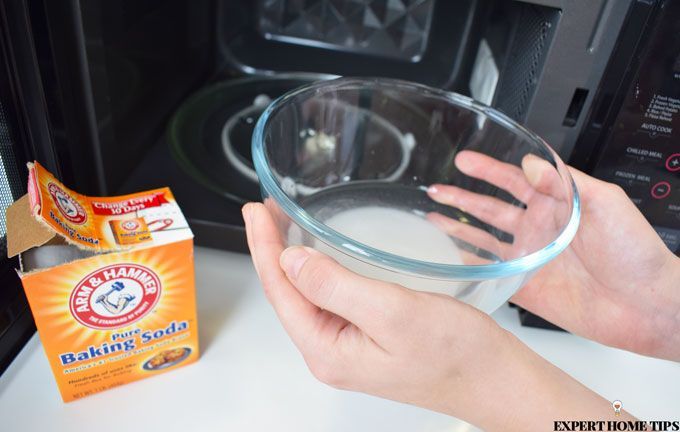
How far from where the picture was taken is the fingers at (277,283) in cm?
41

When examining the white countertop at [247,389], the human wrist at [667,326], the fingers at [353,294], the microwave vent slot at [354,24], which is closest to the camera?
the fingers at [353,294]

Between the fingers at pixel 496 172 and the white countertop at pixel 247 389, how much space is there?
0.15 metres

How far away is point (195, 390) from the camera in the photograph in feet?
1.64

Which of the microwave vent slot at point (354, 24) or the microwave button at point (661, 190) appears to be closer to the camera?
the microwave button at point (661, 190)

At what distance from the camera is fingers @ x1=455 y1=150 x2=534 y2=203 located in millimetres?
573

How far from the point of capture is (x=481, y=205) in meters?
0.62

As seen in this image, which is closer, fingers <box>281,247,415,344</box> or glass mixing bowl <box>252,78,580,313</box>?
fingers <box>281,247,415,344</box>

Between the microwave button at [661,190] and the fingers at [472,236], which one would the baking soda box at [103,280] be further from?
the microwave button at [661,190]

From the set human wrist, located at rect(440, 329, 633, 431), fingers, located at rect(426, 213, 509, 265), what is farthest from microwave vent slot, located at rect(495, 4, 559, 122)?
human wrist, located at rect(440, 329, 633, 431)

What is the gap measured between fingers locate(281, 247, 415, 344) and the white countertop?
0.54 feet

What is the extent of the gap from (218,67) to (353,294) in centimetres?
53

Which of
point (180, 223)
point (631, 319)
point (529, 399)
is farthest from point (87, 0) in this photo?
point (631, 319)

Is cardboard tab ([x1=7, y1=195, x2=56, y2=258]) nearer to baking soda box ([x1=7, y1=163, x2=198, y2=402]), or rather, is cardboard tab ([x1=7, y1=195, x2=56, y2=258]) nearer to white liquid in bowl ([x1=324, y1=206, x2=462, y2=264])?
baking soda box ([x1=7, y1=163, x2=198, y2=402])

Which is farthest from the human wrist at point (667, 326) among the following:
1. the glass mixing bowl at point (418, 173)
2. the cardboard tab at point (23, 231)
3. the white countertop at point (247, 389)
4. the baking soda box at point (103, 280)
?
the cardboard tab at point (23, 231)
